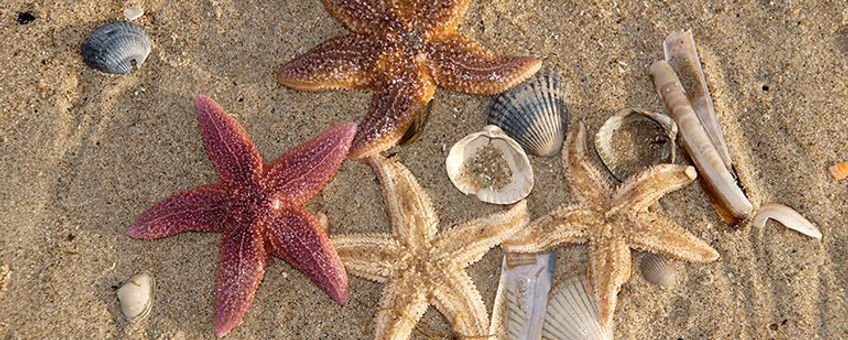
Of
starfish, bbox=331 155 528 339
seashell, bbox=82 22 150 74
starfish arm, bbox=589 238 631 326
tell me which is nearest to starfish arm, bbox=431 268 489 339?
starfish, bbox=331 155 528 339

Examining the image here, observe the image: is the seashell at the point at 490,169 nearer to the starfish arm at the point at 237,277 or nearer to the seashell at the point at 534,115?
the seashell at the point at 534,115

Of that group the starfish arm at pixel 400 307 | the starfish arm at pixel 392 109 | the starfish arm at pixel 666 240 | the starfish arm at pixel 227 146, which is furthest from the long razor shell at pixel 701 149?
the starfish arm at pixel 227 146

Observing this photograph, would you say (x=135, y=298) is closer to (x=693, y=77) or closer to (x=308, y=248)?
(x=308, y=248)

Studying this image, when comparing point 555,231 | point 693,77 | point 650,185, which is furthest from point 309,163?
point 693,77

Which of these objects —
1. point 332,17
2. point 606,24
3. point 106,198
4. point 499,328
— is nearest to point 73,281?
point 106,198

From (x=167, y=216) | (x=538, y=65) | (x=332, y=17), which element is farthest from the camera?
(x=332, y=17)

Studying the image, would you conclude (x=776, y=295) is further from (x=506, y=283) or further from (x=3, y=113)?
(x=3, y=113)
